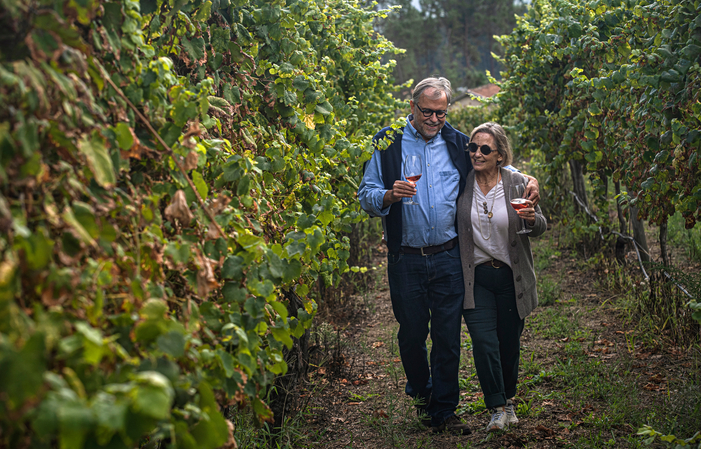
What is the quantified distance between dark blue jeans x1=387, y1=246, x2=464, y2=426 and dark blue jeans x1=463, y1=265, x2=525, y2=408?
12cm

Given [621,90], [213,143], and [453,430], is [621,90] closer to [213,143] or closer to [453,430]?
[453,430]

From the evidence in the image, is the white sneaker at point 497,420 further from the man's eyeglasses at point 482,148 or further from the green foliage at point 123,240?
the green foliage at point 123,240

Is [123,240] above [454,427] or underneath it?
above

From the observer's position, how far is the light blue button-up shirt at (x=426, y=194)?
11.2 ft

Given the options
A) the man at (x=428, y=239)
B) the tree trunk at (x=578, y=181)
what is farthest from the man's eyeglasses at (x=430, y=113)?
the tree trunk at (x=578, y=181)

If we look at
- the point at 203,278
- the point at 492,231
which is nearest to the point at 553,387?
the point at 492,231

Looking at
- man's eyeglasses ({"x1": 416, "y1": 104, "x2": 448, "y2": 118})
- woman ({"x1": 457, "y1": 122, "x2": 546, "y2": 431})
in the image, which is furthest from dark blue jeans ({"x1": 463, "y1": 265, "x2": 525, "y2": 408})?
man's eyeglasses ({"x1": 416, "y1": 104, "x2": 448, "y2": 118})

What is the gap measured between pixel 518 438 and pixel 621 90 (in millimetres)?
2535

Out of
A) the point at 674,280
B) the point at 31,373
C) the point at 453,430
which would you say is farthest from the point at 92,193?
the point at 674,280

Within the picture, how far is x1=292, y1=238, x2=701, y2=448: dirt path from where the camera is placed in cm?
329

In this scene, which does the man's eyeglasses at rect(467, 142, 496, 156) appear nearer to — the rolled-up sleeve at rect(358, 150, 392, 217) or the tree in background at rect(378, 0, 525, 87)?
the rolled-up sleeve at rect(358, 150, 392, 217)

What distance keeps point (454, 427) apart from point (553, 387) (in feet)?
3.23

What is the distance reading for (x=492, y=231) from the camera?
3.38m

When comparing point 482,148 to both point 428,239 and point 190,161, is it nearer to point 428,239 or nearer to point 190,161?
point 428,239
